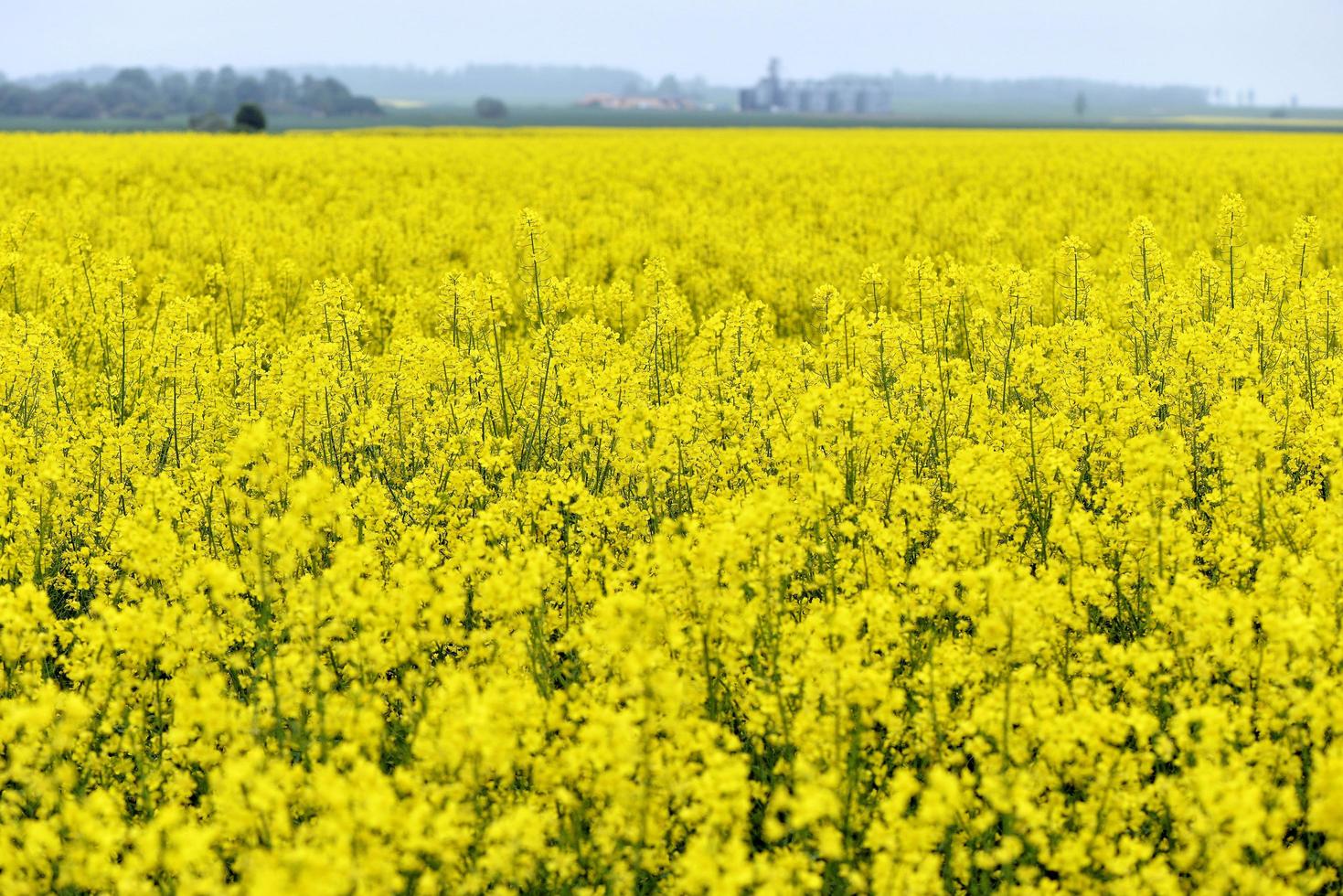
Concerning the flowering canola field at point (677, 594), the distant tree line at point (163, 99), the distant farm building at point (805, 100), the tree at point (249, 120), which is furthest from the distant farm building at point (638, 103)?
the flowering canola field at point (677, 594)

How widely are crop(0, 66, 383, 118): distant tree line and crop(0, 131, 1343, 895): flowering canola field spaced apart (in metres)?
96.0

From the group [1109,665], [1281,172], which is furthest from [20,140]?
[1109,665]

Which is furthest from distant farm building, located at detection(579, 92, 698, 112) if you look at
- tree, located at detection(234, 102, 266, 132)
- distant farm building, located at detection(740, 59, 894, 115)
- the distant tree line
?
tree, located at detection(234, 102, 266, 132)

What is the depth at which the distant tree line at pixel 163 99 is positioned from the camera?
105 meters

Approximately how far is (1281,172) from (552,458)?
18.4 m

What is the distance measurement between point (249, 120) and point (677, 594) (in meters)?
54.4

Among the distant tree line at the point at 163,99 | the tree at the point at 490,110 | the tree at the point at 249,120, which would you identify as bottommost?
the tree at the point at 249,120

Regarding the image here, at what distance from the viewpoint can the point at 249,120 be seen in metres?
52.8

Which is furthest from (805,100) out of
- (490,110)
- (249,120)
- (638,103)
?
(249,120)

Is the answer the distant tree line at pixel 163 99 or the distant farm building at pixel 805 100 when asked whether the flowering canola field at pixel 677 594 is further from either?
the distant farm building at pixel 805 100

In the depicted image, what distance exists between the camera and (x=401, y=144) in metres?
32.5

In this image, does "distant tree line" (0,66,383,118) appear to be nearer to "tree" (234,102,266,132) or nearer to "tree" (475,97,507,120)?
"tree" (475,97,507,120)

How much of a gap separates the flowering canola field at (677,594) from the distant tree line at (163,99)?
315ft

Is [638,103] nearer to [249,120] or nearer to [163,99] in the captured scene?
[163,99]
